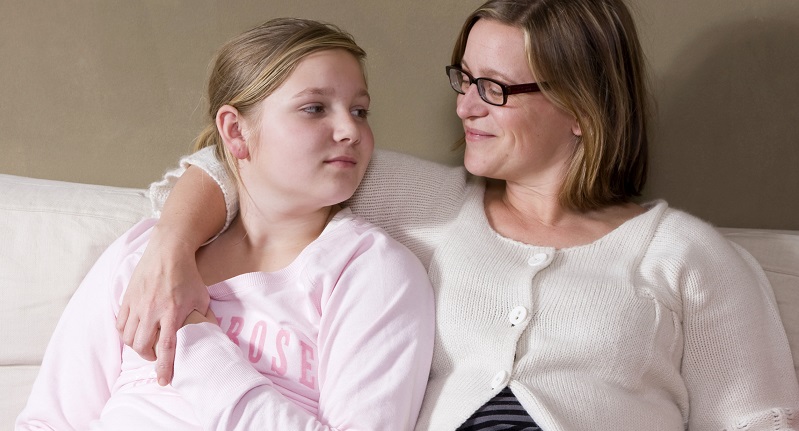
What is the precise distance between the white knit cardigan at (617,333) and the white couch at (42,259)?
16 cm

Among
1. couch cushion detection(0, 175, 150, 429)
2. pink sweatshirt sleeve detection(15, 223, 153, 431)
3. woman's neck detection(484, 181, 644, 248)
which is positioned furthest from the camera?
couch cushion detection(0, 175, 150, 429)

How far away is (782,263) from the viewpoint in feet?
5.77

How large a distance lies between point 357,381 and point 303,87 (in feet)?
1.73

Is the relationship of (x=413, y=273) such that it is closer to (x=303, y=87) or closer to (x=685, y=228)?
(x=303, y=87)

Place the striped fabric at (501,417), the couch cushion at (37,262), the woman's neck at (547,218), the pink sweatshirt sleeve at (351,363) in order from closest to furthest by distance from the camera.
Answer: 1. the pink sweatshirt sleeve at (351,363)
2. the striped fabric at (501,417)
3. the woman's neck at (547,218)
4. the couch cushion at (37,262)

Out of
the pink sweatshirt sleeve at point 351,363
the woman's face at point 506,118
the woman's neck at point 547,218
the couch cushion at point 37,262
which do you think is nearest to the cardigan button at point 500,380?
the pink sweatshirt sleeve at point 351,363

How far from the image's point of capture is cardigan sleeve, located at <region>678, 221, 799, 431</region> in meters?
1.55

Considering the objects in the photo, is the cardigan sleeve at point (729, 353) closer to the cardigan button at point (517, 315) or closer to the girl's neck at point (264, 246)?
the cardigan button at point (517, 315)

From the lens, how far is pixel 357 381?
1402 mm

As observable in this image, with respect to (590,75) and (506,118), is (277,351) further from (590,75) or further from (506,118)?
(590,75)

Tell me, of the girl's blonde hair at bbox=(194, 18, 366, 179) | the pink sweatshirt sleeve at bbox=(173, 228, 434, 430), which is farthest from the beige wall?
the pink sweatshirt sleeve at bbox=(173, 228, 434, 430)

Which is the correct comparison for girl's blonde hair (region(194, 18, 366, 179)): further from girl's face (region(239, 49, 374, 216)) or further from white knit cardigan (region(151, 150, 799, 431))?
white knit cardigan (region(151, 150, 799, 431))

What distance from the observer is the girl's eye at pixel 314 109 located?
1518mm

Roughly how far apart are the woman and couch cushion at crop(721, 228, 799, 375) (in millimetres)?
66
